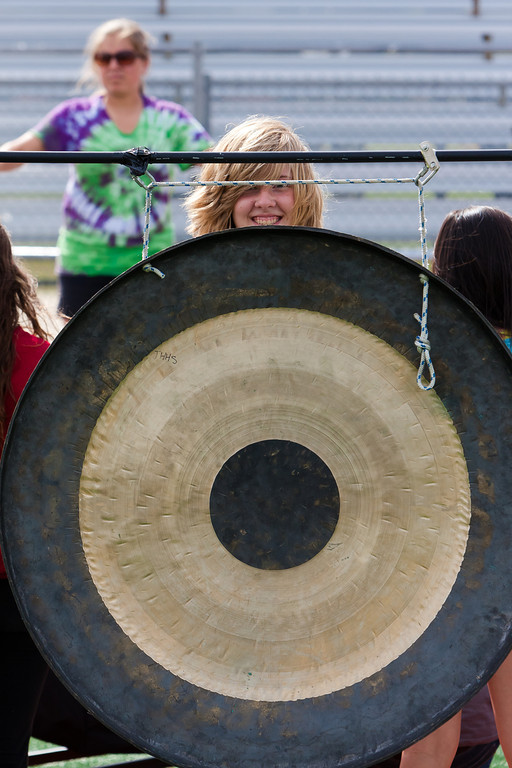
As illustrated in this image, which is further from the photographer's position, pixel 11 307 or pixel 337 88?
pixel 337 88

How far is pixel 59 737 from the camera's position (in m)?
2.50

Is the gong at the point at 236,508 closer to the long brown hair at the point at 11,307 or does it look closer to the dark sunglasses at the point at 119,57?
the long brown hair at the point at 11,307

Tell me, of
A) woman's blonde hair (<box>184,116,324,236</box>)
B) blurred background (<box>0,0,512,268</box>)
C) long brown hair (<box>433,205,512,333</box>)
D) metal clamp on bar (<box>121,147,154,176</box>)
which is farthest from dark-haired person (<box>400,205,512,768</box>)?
blurred background (<box>0,0,512,268</box>)

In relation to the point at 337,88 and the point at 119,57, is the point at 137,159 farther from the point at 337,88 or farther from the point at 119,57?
the point at 337,88

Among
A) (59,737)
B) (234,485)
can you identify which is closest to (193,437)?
(234,485)

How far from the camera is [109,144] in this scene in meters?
3.85

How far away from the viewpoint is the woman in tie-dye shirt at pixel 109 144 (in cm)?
382

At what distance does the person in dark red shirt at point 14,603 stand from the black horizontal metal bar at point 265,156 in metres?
0.30

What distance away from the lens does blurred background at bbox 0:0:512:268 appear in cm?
752

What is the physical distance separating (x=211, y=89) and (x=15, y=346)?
5935 millimetres

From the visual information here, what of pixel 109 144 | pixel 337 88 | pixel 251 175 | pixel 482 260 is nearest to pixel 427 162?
pixel 482 260

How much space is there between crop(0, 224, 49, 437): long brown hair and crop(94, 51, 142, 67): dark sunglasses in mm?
2041

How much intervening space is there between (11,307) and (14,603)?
2.01 feet

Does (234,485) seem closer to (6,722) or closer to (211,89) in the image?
(6,722)
